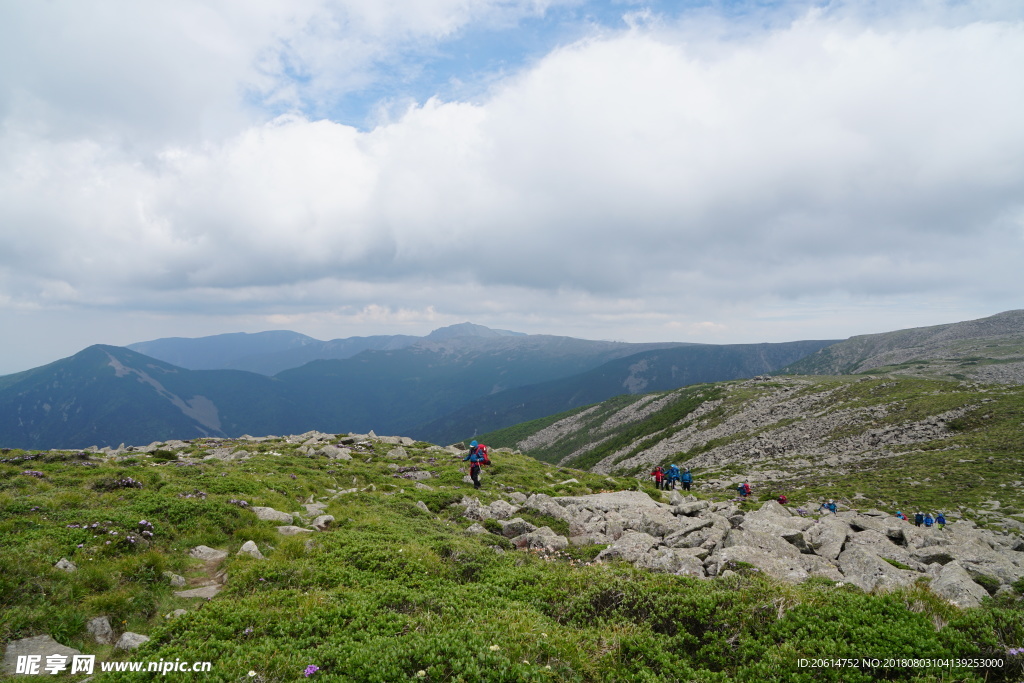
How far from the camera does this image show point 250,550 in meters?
14.8

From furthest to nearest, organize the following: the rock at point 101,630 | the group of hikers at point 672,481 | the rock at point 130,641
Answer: the group of hikers at point 672,481, the rock at point 101,630, the rock at point 130,641

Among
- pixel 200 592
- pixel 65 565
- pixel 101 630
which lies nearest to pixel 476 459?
pixel 200 592

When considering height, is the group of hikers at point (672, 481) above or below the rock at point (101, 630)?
below

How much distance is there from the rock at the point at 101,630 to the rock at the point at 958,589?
21968 mm

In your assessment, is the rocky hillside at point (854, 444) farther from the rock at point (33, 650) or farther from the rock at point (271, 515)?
the rock at point (33, 650)

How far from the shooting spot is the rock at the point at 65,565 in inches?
459

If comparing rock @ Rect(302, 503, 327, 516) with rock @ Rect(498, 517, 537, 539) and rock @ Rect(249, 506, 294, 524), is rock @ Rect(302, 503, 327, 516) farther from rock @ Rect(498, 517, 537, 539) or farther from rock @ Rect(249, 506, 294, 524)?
rock @ Rect(498, 517, 537, 539)

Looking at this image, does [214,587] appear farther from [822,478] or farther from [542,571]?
[822,478]

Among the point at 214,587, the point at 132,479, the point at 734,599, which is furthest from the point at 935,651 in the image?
the point at 132,479

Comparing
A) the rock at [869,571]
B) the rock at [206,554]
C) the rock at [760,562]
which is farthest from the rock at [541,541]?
the rock at [206,554]

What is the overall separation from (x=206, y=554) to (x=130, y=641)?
18.1 ft

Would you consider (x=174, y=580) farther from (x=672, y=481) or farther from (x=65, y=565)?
(x=672, y=481)

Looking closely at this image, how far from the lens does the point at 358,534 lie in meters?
16.8

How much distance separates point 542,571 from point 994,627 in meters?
9.99
